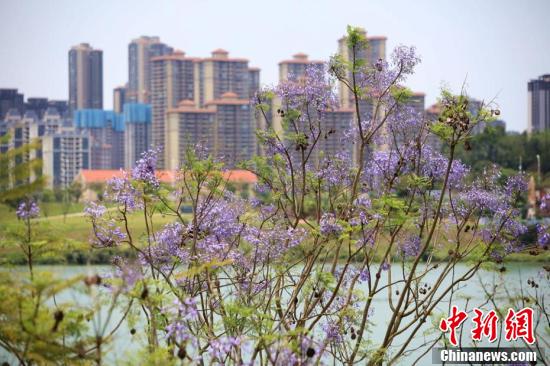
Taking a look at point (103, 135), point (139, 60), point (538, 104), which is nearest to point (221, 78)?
point (538, 104)

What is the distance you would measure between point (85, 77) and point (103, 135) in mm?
18938

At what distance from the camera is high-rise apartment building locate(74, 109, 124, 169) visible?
417ft

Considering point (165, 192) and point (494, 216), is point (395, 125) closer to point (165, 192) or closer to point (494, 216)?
point (494, 216)

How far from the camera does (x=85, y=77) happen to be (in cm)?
15412

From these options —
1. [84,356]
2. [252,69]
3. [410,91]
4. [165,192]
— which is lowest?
[84,356]

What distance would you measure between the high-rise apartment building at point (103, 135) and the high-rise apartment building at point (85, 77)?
8.16m

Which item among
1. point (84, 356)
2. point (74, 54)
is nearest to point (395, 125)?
point (84, 356)

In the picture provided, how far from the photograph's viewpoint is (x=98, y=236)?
6.22 metres

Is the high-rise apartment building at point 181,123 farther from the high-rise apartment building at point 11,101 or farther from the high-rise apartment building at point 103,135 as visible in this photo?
the high-rise apartment building at point 11,101

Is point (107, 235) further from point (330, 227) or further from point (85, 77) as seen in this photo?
point (85, 77)

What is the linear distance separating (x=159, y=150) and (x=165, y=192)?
0.26 metres

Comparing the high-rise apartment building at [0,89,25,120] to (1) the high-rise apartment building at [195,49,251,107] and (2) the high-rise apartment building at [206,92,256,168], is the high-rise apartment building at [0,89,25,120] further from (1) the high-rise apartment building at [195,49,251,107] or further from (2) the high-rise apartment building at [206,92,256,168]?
(2) the high-rise apartment building at [206,92,256,168]

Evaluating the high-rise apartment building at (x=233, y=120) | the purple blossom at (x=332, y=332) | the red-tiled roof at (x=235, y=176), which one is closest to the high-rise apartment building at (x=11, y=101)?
the high-rise apartment building at (x=233, y=120)

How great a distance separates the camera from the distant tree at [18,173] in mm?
4781
